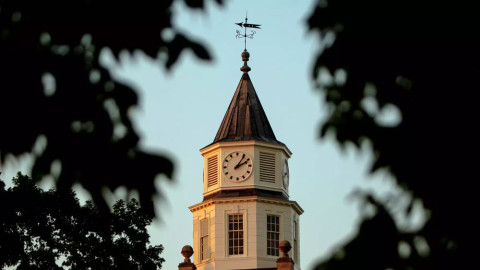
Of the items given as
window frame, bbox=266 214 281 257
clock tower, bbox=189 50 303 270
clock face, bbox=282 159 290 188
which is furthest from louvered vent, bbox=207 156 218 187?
clock face, bbox=282 159 290 188

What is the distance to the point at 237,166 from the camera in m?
51.8

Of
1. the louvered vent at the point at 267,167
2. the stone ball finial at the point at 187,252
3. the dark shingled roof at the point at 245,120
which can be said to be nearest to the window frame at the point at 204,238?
the stone ball finial at the point at 187,252

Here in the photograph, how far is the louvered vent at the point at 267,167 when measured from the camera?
51844mm

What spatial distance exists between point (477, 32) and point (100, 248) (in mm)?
43156

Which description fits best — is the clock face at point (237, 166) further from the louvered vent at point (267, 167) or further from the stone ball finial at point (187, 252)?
the stone ball finial at point (187, 252)

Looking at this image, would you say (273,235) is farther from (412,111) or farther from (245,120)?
(412,111)

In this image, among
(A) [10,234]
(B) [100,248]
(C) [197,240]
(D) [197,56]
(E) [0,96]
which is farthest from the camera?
(C) [197,240]

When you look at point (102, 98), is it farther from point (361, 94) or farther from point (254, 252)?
point (254, 252)

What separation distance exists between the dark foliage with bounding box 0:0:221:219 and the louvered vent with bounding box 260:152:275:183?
45.1 m

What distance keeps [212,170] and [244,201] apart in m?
2.08

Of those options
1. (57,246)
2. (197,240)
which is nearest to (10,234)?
(57,246)

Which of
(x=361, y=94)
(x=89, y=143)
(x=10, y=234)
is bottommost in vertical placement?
(x=89, y=143)

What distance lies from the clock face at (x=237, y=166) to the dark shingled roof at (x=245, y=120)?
2.64 feet

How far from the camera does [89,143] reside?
21.4ft
